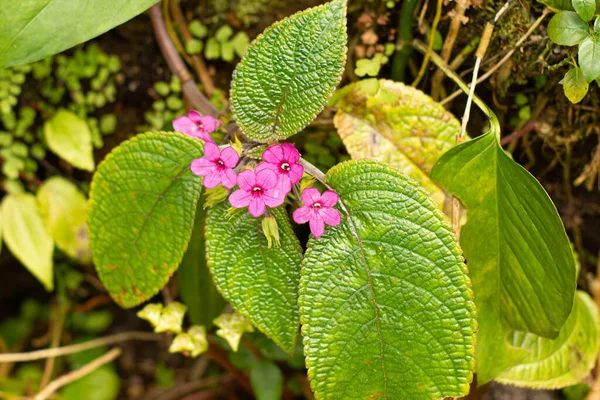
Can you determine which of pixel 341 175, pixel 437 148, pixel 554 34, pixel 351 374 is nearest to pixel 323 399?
pixel 351 374

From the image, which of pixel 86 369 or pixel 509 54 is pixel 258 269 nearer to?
pixel 509 54

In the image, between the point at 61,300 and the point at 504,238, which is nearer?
the point at 504,238

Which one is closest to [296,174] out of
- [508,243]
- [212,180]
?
[212,180]

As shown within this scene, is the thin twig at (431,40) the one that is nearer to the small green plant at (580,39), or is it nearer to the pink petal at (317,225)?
the small green plant at (580,39)

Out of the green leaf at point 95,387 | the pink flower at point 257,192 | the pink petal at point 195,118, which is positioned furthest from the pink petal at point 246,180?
the green leaf at point 95,387

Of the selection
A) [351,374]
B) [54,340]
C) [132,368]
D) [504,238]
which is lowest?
[132,368]

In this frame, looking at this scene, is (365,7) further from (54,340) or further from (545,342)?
(54,340)
